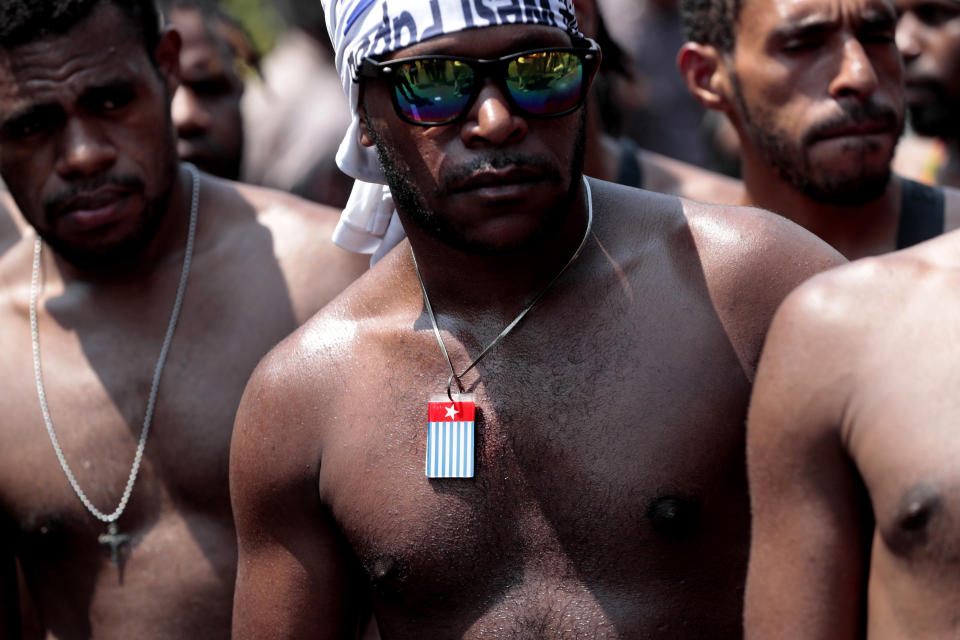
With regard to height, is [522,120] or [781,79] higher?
[522,120]

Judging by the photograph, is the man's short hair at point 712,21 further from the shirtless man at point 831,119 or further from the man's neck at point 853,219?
the man's neck at point 853,219

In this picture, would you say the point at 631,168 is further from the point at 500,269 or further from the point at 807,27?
the point at 500,269

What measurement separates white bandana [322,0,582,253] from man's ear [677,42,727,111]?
132 centimetres

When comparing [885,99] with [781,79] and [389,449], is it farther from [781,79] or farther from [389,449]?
[389,449]

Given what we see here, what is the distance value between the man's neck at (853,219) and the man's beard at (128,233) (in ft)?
5.33

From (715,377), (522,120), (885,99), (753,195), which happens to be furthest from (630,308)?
(753,195)

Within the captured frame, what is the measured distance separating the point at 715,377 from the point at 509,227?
0.48 meters

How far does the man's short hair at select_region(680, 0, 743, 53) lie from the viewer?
412 centimetres

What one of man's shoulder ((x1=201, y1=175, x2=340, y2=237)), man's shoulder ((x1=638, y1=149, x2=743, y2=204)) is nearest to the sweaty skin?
man's shoulder ((x1=201, y1=175, x2=340, y2=237))

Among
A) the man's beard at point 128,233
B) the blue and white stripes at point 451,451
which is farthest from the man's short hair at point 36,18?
the blue and white stripes at point 451,451

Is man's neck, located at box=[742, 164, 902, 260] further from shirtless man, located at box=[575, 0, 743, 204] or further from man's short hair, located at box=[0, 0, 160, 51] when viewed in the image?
man's short hair, located at box=[0, 0, 160, 51]

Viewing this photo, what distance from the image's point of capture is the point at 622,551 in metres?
2.72

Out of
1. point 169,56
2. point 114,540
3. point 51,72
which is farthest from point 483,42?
point 114,540

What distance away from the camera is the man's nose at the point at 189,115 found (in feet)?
17.0
